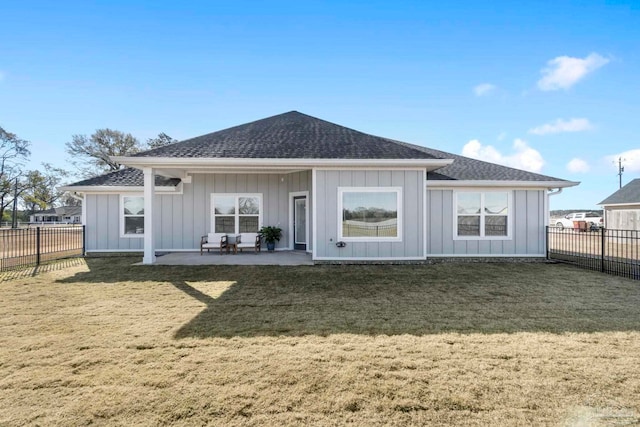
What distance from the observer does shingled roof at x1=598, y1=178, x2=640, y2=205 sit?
813 inches

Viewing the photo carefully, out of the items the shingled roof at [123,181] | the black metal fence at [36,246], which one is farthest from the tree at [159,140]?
the shingled roof at [123,181]

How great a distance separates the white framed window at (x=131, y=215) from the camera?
1173 centimetres

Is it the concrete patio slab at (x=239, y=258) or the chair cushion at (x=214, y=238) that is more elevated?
the chair cushion at (x=214, y=238)

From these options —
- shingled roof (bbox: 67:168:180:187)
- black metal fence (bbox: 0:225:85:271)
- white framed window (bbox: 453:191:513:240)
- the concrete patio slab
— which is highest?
shingled roof (bbox: 67:168:180:187)

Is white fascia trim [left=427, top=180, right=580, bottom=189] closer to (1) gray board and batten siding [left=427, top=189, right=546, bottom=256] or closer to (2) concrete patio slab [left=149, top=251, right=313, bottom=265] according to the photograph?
(1) gray board and batten siding [left=427, top=189, right=546, bottom=256]

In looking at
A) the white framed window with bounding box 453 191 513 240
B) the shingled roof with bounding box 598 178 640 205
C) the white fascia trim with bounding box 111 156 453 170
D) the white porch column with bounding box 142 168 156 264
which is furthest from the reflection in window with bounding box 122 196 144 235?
the shingled roof with bounding box 598 178 640 205

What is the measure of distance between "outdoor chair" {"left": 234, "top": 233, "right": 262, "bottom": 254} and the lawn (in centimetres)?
480

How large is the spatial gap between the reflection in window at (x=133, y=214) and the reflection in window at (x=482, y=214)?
1137cm

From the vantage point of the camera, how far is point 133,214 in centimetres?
1180

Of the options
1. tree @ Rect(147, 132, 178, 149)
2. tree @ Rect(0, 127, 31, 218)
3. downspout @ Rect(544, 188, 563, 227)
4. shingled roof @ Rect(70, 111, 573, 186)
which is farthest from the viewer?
tree @ Rect(147, 132, 178, 149)

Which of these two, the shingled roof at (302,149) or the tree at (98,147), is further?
the tree at (98,147)

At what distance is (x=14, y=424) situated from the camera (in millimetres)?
2238

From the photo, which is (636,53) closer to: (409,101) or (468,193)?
(409,101)

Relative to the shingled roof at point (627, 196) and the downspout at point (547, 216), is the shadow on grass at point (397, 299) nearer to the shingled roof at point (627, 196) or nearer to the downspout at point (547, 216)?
the downspout at point (547, 216)
